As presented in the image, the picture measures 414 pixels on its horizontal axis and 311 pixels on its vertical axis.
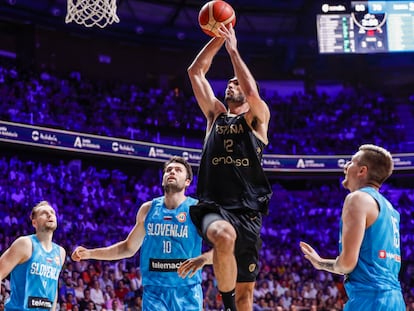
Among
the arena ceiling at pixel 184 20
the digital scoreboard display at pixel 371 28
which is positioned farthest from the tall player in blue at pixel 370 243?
the arena ceiling at pixel 184 20

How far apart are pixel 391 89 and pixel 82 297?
16544 millimetres

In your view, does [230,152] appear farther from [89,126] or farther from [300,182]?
[300,182]

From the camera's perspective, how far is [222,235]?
470 centimetres

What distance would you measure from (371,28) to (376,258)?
16.7m

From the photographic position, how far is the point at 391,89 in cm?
2552

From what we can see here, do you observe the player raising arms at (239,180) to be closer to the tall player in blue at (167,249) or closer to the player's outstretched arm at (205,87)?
the player's outstretched arm at (205,87)

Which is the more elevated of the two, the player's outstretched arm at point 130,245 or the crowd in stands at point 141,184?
the crowd in stands at point 141,184

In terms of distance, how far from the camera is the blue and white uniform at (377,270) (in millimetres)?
3996

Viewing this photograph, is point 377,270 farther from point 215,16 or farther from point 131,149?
point 131,149

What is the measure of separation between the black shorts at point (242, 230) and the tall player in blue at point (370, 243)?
1.14m

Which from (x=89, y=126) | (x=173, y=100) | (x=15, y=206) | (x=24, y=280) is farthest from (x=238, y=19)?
(x=24, y=280)

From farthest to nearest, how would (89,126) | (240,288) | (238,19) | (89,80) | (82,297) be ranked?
1. (238,19)
2. (89,80)
3. (89,126)
4. (82,297)
5. (240,288)

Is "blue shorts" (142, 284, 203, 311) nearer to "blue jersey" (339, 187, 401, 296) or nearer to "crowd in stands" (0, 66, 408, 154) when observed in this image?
"blue jersey" (339, 187, 401, 296)

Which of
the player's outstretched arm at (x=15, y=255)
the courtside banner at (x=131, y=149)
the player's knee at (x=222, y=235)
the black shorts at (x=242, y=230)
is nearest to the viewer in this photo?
the player's knee at (x=222, y=235)
